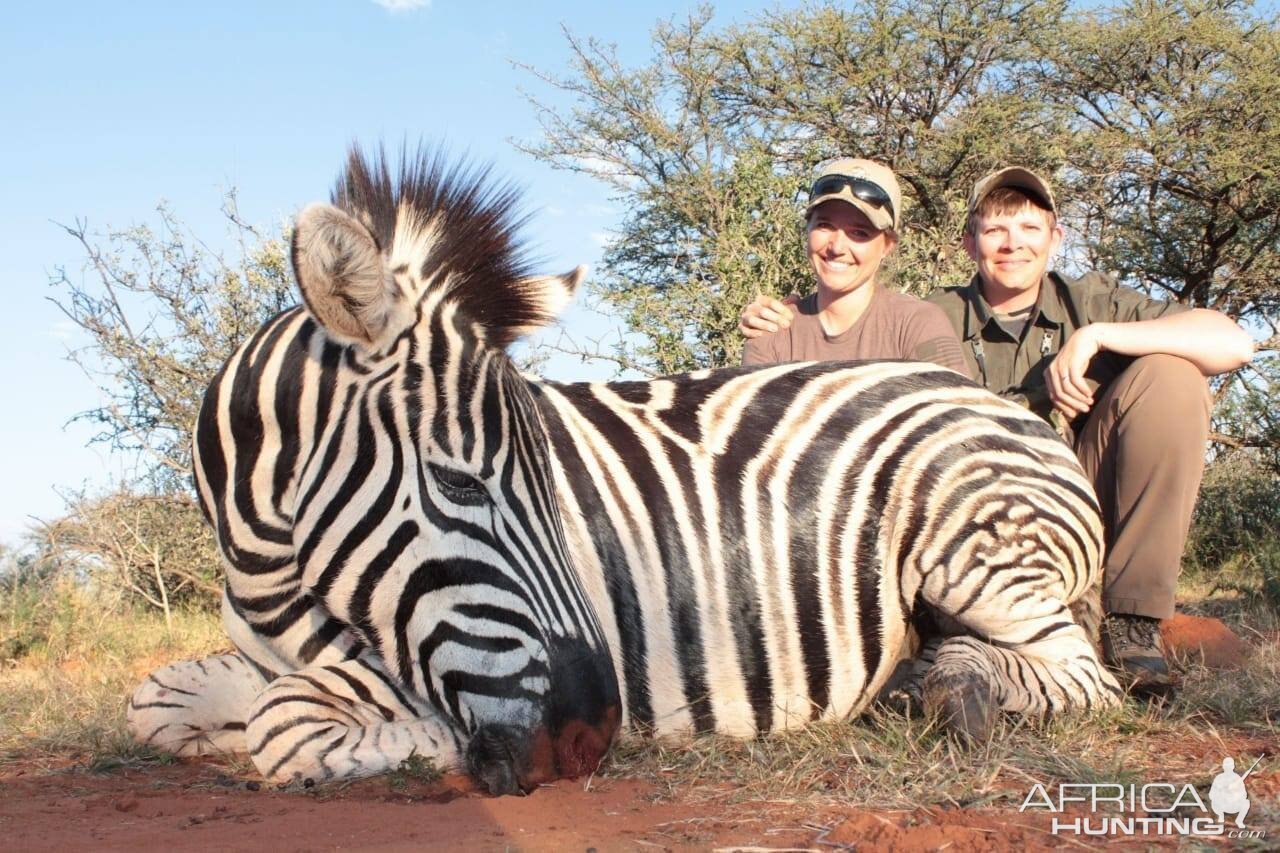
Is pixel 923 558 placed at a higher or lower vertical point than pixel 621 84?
lower

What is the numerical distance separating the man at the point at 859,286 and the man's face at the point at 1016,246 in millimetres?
321

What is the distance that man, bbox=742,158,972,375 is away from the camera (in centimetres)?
480

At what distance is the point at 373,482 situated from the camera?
2.84 meters

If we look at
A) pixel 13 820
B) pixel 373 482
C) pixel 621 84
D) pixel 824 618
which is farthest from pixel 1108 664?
pixel 621 84

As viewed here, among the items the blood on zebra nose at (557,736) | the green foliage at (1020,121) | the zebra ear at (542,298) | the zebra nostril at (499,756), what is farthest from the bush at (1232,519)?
the zebra nostril at (499,756)

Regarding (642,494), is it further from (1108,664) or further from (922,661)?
(1108,664)

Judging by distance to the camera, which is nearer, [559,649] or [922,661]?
[559,649]

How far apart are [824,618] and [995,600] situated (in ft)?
1.74

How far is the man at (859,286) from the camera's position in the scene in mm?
4805

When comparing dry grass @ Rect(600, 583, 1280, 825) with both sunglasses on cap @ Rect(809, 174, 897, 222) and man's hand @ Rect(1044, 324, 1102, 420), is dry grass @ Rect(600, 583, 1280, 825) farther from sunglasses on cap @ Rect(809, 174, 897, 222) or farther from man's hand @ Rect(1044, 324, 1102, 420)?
sunglasses on cap @ Rect(809, 174, 897, 222)

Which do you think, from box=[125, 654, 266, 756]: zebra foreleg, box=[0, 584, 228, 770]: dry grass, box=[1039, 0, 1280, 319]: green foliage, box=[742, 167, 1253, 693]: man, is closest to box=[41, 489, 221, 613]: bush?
box=[0, 584, 228, 770]: dry grass

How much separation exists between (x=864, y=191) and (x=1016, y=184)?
27.1 inches

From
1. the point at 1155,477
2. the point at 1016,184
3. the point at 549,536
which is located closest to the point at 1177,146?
the point at 1016,184

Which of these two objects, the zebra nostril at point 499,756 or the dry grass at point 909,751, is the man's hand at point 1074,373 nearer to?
the dry grass at point 909,751
